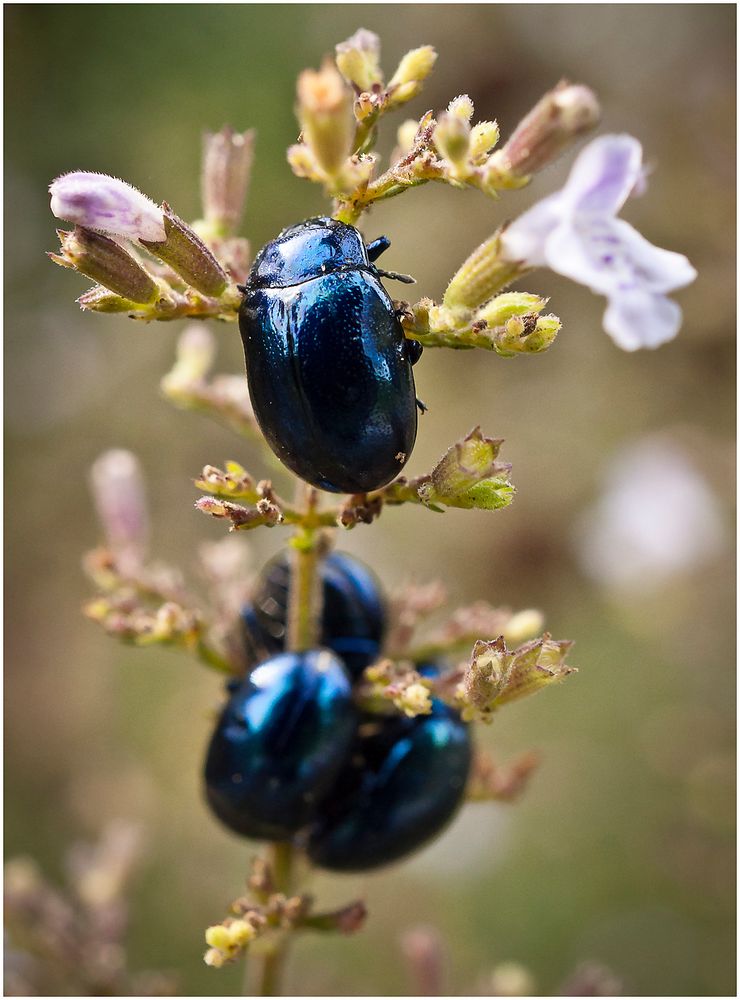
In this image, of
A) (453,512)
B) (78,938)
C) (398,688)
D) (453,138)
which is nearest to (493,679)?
(398,688)

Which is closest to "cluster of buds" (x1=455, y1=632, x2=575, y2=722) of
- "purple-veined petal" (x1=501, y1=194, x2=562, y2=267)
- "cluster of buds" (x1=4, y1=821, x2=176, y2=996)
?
"purple-veined petal" (x1=501, y1=194, x2=562, y2=267)

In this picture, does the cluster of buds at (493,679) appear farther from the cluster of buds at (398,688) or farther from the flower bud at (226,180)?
the flower bud at (226,180)

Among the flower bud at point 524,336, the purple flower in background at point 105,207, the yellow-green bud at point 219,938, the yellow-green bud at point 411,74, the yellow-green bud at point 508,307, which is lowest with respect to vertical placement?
the yellow-green bud at point 219,938

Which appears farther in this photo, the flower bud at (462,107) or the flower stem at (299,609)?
the flower stem at (299,609)

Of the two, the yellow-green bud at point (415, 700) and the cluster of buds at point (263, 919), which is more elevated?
the yellow-green bud at point (415, 700)

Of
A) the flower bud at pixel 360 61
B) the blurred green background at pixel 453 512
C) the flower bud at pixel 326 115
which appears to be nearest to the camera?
the flower bud at pixel 326 115

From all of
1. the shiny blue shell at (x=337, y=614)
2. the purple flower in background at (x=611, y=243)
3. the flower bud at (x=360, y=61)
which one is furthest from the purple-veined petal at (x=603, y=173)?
the shiny blue shell at (x=337, y=614)

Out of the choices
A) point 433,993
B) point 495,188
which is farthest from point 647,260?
point 433,993

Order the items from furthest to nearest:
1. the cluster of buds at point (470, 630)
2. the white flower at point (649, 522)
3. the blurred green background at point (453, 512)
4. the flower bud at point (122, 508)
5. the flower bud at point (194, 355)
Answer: the white flower at point (649, 522) → the blurred green background at point (453, 512) → the flower bud at point (122, 508) → the flower bud at point (194, 355) → the cluster of buds at point (470, 630)
